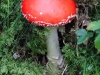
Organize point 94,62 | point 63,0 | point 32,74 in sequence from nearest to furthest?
point 63,0 → point 94,62 → point 32,74

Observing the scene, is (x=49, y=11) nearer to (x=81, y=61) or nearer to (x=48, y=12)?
(x=48, y=12)

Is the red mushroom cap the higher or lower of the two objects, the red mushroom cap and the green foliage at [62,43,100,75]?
the higher

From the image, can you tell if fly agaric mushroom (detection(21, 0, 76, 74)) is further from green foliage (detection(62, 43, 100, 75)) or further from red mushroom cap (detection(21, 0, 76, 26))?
green foliage (detection(62, 43, 100, 75))

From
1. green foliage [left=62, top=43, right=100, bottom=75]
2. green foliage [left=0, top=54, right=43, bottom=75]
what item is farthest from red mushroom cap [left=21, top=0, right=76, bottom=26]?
green foliage [left=0, top=54, right=43, bottom=75]

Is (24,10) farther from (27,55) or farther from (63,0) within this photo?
(27,55)

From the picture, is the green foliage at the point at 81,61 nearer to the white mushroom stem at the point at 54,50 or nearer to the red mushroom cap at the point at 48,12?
the white mushroom stem at the point at 54,50

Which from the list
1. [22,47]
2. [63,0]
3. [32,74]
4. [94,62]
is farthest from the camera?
[22,47]

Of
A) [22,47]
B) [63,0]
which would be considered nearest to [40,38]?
[22,47]

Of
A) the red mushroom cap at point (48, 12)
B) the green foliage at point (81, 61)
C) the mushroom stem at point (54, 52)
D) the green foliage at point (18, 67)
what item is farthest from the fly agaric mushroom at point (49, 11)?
the green foliage at point (18, 67)
